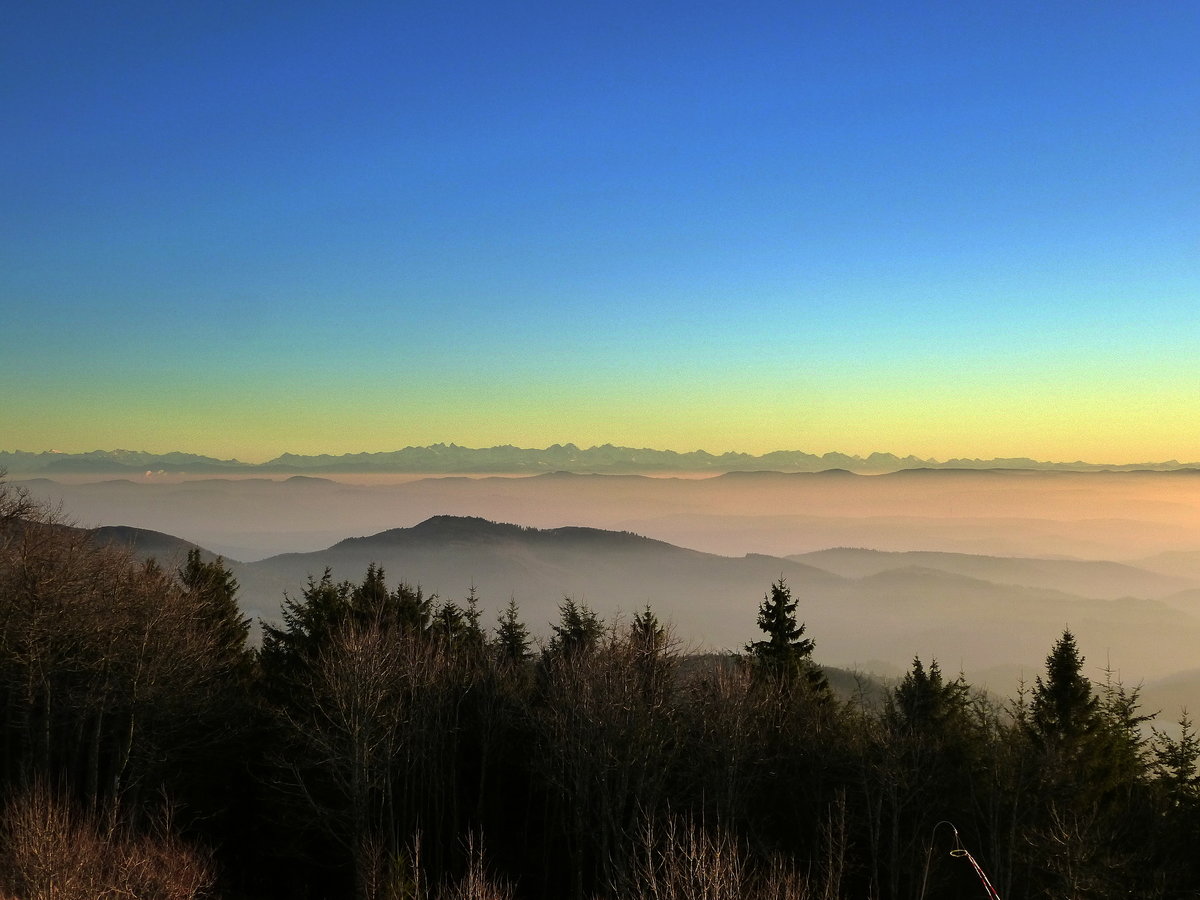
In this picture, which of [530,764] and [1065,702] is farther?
[1065,702]

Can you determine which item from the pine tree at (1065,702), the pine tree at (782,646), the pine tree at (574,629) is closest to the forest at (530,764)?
the pine tree at (1065,702)

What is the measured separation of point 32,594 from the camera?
107 ft

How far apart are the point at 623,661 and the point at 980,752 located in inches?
709

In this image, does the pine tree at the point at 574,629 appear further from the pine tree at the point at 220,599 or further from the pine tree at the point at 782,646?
the pine tree at the point at 220,599

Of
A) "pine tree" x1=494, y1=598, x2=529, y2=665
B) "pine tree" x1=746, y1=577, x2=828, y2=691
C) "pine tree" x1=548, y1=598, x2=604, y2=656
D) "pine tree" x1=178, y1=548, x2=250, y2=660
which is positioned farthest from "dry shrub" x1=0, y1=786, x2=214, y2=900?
"pine tree" x1=746, y1=577, x2=828, y2=691

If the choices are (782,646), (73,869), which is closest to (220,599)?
(73,869)

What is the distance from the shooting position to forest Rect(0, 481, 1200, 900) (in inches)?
1246

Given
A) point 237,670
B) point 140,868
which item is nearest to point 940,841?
point 140,868

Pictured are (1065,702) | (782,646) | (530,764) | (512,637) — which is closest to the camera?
(530,764)

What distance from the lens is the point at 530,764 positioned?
121 ft

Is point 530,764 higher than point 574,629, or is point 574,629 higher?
point 574,629

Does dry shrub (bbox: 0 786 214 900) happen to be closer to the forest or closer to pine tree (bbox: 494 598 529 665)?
the forest

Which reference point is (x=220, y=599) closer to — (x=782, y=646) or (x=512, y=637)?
(x=512, y=637)

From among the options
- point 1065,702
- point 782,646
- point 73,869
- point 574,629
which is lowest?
point 1065,702
